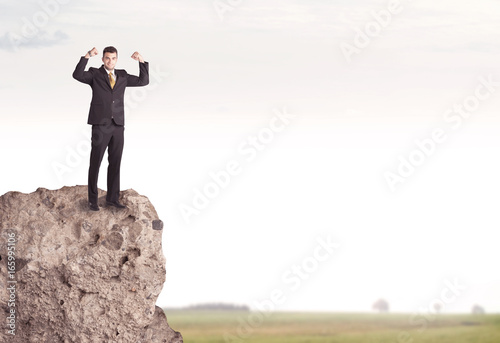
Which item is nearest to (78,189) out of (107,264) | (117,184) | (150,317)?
(117,184)

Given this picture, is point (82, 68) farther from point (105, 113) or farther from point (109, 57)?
point (105, 113)

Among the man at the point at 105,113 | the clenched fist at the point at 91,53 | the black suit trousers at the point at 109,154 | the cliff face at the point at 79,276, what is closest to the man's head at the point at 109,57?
the man at the point at 105,113

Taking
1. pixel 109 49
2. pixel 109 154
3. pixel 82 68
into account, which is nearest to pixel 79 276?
pixel 109 154

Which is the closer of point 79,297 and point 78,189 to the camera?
point 79,297

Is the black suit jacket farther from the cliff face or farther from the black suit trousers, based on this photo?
the cliff face

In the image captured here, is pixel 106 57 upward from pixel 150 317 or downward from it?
upward

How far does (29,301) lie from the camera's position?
9688mm

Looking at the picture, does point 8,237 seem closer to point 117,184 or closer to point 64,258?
point 64,258

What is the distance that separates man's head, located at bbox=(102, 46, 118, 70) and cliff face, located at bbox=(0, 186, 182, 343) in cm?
195

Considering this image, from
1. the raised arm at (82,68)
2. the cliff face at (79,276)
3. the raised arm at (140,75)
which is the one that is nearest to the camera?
the cliff face at (79,276)

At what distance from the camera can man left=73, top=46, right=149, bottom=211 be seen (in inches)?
384

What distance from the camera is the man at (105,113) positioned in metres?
9.76

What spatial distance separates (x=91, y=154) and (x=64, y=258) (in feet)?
4.61

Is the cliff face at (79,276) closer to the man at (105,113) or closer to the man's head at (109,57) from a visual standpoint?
the man at (105,113)
